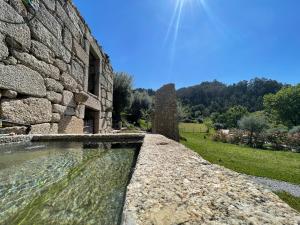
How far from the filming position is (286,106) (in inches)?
1695

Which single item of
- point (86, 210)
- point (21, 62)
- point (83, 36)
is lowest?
point (86, 210)

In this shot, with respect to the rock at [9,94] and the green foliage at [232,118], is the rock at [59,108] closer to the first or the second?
the rock at [9,94]

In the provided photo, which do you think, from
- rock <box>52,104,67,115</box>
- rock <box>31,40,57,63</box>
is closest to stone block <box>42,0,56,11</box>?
rock <box>31,40,57,63</box>

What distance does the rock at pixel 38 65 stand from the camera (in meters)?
2.87

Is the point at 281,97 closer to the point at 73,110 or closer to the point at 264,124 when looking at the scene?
the point at 264,124

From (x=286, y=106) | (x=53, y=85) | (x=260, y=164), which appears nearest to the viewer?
(x=53, y=85)

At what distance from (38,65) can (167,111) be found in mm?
4154

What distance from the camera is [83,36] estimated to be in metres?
5.37

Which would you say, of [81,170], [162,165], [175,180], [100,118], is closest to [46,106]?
[81,170]

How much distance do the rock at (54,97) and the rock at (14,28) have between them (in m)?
0.88

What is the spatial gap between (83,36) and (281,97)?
4833 centimetres

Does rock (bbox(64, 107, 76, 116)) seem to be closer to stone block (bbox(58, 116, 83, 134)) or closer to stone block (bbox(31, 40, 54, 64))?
stone block (bbox(58, 116, 83, 134))

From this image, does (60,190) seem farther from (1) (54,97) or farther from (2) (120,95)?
(2) (120,95)

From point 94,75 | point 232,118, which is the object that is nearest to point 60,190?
point 94,75
